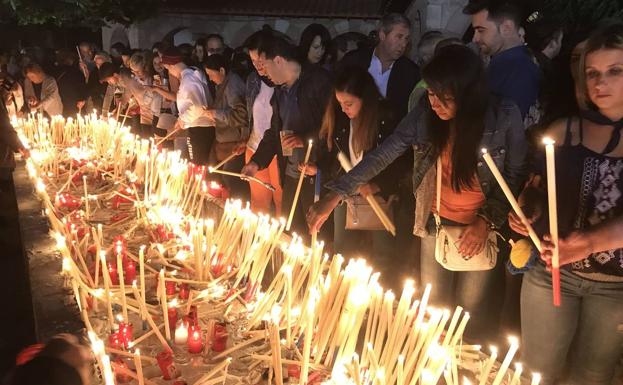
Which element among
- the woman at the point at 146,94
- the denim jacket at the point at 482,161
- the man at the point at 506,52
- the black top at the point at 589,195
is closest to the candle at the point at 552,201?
the black top at the point at 589,195

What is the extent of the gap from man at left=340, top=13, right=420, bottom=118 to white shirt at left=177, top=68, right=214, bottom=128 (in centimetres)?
238

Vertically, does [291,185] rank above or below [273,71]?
below

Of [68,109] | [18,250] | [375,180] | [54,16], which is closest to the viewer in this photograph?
[375,180]

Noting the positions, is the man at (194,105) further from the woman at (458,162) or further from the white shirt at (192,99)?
the woman at (458,162)

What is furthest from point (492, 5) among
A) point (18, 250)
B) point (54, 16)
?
point (54, 16)

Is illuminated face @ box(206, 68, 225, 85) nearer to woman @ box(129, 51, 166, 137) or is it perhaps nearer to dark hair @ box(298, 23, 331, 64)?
dark hair @ box(298, 23, 331, 64)

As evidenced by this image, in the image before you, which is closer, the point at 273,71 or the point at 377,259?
the point at 377,259

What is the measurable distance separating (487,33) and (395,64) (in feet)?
2.71

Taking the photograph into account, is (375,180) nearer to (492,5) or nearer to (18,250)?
(492,5)

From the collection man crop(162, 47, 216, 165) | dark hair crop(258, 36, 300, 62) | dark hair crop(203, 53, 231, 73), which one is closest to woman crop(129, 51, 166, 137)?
man crop(162, 47, 216, 165)

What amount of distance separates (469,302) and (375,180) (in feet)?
3.11

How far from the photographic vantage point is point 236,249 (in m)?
2.99

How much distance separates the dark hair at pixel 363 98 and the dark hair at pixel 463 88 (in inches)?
33.5

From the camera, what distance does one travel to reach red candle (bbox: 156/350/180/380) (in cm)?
209
